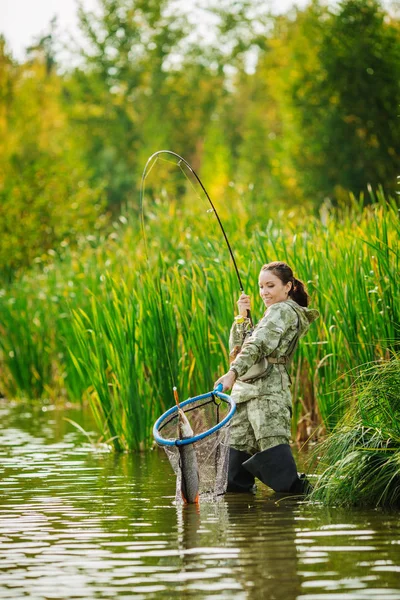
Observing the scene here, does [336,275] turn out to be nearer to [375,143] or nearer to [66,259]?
[66,259]

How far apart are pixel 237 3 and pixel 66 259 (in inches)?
1576

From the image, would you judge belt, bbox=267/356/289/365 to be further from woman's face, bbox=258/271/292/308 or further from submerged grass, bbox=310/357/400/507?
submerged grass, bbox=310/357/400/507

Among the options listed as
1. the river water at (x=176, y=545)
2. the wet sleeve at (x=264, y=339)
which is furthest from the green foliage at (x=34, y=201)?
the wet sleeve at (x=264, y=339)

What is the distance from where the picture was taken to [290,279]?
7188mm

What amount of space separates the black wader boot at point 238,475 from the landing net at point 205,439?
14cm

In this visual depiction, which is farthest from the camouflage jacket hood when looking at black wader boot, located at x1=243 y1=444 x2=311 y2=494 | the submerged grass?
black wader boot, located at x1=243 y1=444 x2=311 y2=494

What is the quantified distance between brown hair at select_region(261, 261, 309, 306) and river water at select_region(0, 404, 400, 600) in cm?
121

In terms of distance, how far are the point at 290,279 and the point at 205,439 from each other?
3.71 ft

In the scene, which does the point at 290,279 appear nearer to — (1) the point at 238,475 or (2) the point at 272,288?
(2) the point at 272,288

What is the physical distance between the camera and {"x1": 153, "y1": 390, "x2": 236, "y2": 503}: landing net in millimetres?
6637

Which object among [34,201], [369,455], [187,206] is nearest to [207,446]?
[369,455]

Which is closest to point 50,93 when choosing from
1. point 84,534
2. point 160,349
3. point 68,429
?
point 68,429

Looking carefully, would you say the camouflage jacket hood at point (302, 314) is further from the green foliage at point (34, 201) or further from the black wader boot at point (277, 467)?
the green foliage at point (34, 201)

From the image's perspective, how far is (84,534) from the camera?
19.7ft
